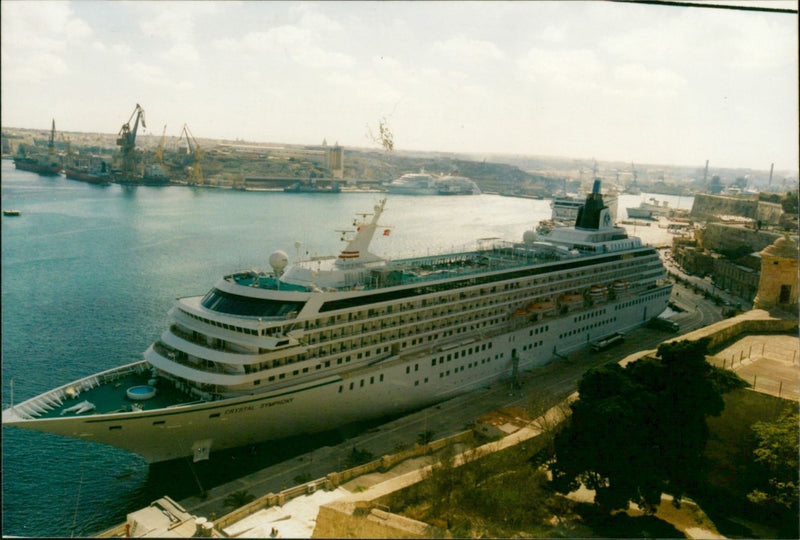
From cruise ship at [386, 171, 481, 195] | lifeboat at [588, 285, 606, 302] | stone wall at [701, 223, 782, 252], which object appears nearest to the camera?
lifeboat at [588, 285, 606, 302]

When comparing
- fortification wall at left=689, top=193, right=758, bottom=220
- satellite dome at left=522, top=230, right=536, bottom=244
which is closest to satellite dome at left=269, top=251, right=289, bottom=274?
satellite dome at left=522, top=230, right=536, bottom=244

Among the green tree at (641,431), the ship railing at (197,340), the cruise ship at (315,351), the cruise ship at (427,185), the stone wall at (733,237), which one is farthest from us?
the cruise ship at (427,185)

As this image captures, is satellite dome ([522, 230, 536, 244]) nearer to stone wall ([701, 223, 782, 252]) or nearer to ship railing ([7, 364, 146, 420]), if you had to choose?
ship railing ([7, 364, 146, 420])

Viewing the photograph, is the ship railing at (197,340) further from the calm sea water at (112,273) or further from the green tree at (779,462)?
the green tree at (779,462)

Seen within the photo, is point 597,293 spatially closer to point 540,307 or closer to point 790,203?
point 540,307

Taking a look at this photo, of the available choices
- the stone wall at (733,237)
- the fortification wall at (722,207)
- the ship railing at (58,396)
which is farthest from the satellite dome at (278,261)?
the fortification wall at (722,207)
